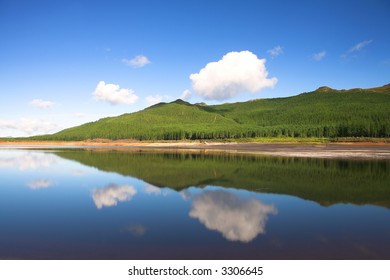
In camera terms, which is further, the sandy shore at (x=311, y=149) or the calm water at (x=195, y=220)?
the sandy shore at (x=311, y=149)

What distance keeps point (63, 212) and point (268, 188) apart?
43.7 feet

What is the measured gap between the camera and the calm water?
31.9 feet

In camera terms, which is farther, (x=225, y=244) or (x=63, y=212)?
(x=63, y=212)

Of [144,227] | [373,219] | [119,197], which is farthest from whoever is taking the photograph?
[119,197]

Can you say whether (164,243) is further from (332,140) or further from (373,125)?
(373,125)

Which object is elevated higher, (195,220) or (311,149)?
(311,149)

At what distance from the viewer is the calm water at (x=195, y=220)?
9.72 metres

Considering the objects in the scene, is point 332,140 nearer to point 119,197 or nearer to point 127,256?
point 119,197

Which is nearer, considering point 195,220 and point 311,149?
point 195,220

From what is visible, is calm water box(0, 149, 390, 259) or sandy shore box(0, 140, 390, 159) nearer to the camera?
calm water box(0, 149, 390, 259)

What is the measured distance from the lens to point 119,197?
18.6 m

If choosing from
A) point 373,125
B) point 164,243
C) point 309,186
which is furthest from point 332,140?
point 164,243

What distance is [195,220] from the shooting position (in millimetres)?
13367

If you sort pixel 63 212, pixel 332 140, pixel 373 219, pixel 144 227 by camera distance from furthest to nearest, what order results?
pixel 332 140, pixel 63 212, pixel 373 219, pixel 144 227
